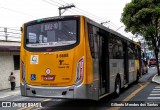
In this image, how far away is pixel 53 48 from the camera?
10250 millimetres

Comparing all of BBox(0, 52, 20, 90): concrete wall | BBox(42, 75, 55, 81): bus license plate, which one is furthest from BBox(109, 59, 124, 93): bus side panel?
BBox(0, 52, 20, 90): concrete wall

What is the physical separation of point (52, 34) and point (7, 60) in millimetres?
15039

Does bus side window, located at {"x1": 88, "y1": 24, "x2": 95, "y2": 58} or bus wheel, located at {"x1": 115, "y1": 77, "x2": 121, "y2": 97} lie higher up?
bus side window, located at {"x1": 88, "y1": 24, "x2": 95, "y2": 58}

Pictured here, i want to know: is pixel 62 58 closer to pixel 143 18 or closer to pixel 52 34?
pixel 52 34

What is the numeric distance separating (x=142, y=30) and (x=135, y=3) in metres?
2.62

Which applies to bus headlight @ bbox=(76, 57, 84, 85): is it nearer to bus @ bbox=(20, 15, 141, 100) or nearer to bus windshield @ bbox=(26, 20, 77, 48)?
bus @ bbox=(20, 15, 141, 100)

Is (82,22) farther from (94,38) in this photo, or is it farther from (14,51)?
(14,51)

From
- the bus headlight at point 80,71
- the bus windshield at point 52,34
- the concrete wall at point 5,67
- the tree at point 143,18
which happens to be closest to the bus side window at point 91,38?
the bus windshield at point 52,34

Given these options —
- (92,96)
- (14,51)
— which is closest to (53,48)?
(92,96)

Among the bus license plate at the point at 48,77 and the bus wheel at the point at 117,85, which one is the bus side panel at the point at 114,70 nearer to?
the bus wheel at the point at 117,85

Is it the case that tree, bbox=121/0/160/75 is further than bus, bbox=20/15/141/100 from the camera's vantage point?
Yes

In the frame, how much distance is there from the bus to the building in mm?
12703

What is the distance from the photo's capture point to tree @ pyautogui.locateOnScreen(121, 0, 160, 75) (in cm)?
2681

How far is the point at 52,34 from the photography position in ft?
34.2
